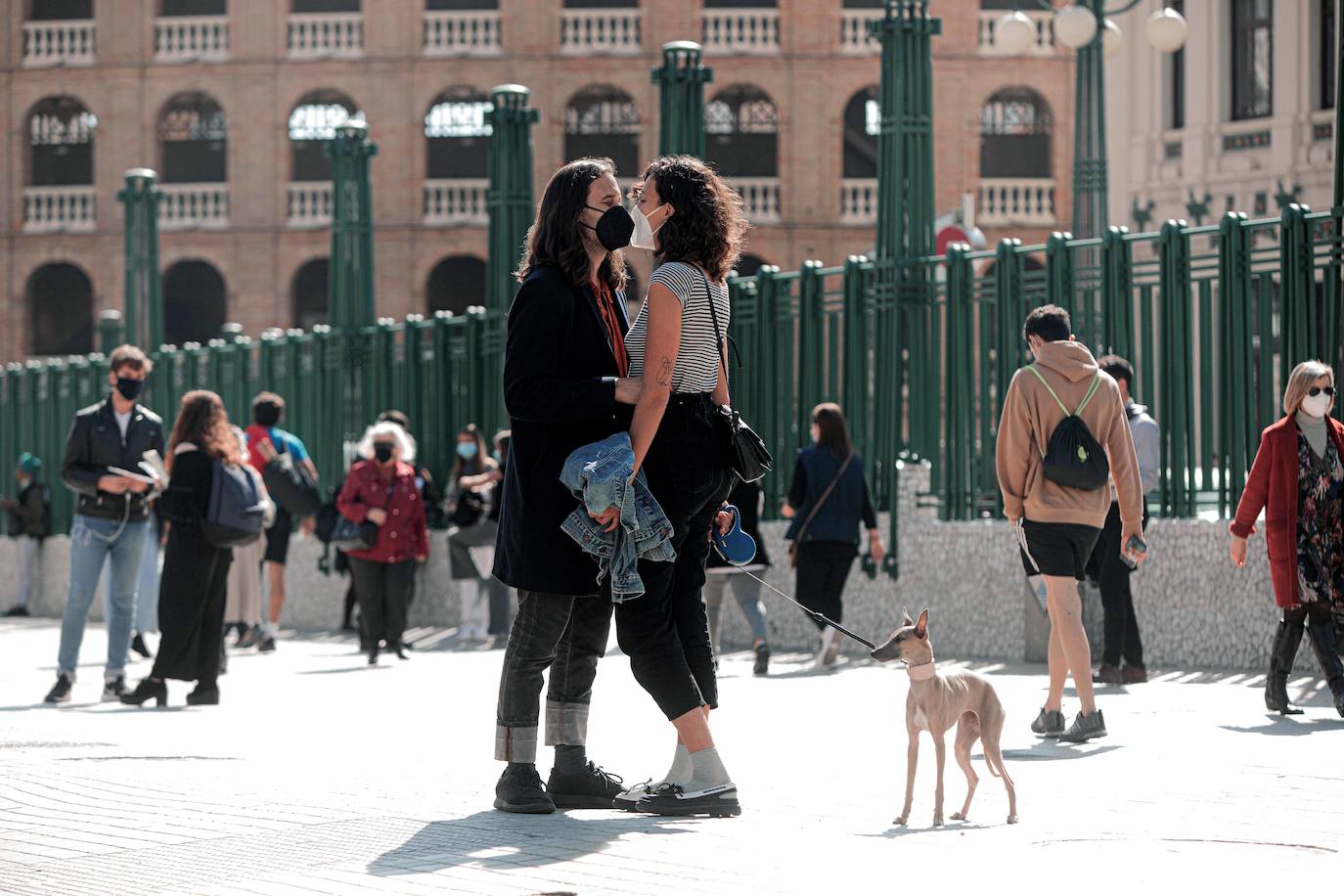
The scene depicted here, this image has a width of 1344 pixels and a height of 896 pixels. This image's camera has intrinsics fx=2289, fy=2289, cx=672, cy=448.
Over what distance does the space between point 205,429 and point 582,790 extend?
5.64 m

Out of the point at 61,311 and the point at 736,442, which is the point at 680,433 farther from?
the point at 61,311

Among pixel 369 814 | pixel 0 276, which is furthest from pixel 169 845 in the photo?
pixel 0 276

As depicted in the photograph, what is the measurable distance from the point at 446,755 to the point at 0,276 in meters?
43.1

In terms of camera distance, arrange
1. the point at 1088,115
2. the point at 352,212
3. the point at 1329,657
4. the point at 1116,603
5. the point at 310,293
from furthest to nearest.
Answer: the point at 310,293, the point at 352,212, the point at 1088,115, the point at 1116,603, the point at 1329,657

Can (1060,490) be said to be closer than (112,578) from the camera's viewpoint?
Yes

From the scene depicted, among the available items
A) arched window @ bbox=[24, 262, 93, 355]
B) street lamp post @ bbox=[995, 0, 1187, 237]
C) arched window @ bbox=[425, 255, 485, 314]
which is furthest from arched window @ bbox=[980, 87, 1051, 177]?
street lamp post @ bbox=[995, 0, 1187, 237]

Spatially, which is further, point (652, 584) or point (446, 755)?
point (446, 755)

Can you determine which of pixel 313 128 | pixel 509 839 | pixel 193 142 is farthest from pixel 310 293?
pixel 509 839

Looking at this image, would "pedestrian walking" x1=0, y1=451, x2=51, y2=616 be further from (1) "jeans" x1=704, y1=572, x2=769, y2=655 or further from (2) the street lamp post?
(1) "jeans" x1=704, y1=572, x2=769, y2=655

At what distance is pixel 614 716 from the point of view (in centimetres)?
1112

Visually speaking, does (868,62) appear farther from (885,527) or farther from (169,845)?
(169,845)

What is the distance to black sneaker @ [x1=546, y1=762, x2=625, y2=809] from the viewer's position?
7488mm

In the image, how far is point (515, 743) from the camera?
7.27m

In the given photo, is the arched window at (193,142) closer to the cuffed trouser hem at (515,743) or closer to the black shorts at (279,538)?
the black shorts at (279,538)
